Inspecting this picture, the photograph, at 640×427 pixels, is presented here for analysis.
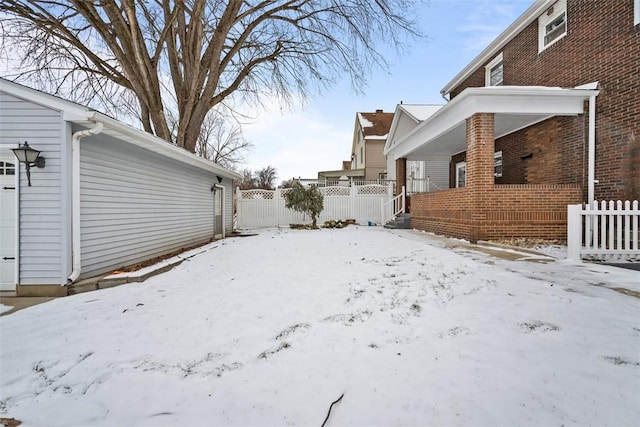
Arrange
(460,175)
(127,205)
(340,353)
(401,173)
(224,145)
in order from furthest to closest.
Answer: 1. (224,145)
2. (401,173)
3. (460,175)
4. (127,205)
5. (340,353)

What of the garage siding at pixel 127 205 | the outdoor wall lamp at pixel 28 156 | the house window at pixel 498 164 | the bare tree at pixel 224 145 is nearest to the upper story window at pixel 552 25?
the house window at pixel 498 164

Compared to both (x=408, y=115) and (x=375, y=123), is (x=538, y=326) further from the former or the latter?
(x=375, y=123)

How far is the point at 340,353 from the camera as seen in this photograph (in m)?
2.28

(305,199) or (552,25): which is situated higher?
(552,25)

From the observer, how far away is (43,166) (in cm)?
410

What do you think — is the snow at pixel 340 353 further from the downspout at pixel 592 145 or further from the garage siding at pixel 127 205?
the downspout at pixel 592 145

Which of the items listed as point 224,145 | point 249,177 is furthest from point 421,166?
point 249,177

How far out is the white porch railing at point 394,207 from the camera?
1238 centimetres

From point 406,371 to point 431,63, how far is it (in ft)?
37.3

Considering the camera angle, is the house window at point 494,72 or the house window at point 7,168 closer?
the house window at point 7,168

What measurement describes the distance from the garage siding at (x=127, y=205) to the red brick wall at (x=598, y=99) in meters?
9.57

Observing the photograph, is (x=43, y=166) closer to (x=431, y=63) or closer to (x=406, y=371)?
(x=406, y=371)

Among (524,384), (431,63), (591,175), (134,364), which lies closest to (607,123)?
(591,175)

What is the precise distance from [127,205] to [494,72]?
40.4 feet
